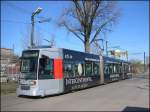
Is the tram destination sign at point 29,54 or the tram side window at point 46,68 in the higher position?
the tram destination sign at point 29,54

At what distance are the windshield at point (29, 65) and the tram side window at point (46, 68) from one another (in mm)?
346

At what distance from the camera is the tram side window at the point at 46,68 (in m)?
17.6

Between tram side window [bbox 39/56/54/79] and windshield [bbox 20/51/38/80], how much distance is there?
1.14ft

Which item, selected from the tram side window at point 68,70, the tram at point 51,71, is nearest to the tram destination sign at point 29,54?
the tram at point 51,71

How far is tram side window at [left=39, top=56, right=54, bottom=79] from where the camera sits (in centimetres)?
1761

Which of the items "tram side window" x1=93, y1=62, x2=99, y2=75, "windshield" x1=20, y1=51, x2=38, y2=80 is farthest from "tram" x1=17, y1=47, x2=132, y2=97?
"tram side window" x1=93, y1=62, x2=99, y2=75

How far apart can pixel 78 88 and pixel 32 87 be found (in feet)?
19.6


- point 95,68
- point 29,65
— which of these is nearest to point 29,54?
point 29,65

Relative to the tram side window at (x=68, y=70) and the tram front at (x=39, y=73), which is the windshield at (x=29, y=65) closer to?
the tram front at (x=39, y=73)

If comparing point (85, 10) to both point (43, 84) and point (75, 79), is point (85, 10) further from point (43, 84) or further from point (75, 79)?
point (43, 84)

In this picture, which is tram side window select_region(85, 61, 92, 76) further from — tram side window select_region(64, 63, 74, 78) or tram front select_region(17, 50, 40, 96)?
tram front select_region(17, 50, 40, 96)

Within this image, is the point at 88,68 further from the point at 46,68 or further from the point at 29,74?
the point at 29,74

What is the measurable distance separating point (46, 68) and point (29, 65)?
1.01 m

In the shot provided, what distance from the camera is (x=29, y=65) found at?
17.8 metres
